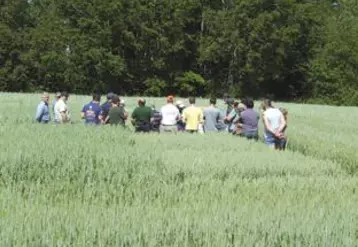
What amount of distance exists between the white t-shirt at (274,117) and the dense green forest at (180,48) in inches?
1707

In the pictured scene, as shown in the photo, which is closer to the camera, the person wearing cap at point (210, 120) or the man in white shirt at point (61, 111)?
the person wearing cap at point (210, 120)

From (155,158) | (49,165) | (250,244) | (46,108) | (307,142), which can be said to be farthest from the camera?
(46,108)

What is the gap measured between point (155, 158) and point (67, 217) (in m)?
5.61

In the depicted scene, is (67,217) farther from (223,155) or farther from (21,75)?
(21,75)

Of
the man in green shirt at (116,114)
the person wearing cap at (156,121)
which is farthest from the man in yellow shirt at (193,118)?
the person wearing cap at (156,121)

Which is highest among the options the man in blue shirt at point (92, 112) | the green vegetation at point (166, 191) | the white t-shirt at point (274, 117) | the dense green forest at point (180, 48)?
the dense green forest at point (180, 48)

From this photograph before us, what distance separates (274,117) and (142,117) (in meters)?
4.15

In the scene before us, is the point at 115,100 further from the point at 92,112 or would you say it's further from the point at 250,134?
the point at 250,134

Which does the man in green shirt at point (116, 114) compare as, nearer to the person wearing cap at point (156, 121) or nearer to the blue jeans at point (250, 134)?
the person wearing cap at point (156, 121)

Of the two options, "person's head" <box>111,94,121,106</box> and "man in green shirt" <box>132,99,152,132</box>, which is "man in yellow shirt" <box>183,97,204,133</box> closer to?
"man in green shirt" <box>132,99,152,132</box>

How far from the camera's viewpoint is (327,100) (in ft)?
207

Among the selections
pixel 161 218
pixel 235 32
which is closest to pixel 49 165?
pixel 161 218

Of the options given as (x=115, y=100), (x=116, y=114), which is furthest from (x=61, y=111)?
(x=115, y=100)

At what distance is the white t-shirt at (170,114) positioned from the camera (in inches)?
703
